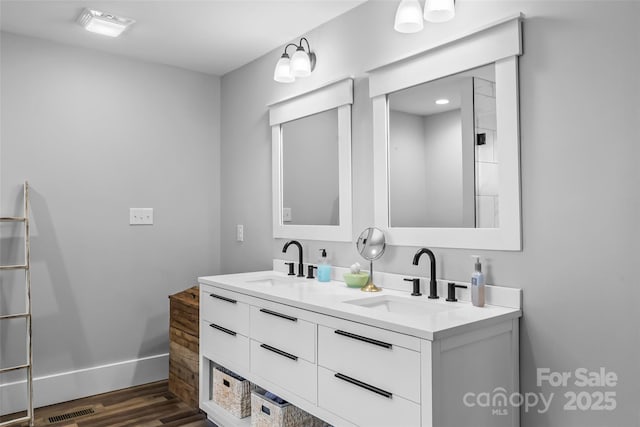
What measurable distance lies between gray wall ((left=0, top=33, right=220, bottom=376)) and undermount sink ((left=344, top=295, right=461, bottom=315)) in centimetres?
197

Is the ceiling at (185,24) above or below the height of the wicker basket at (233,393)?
above

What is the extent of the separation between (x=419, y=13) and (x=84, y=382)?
301 cm

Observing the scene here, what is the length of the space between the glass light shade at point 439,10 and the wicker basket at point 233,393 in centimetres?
196

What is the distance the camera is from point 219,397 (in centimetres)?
259

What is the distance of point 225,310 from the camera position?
8.12 ft

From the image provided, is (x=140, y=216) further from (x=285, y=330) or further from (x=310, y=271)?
(x=285, y=330)

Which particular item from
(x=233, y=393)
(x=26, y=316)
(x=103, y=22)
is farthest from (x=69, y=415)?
(x=103, y=22)

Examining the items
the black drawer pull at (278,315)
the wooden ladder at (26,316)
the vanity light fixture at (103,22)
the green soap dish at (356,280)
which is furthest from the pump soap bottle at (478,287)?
the wooden ladder at (26,316)

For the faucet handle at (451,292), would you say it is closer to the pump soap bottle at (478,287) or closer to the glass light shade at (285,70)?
the pump soap bottle at (478,287)

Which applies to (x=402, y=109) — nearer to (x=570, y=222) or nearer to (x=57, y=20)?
(x=570, y=222)

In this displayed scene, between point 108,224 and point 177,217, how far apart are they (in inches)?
19.4

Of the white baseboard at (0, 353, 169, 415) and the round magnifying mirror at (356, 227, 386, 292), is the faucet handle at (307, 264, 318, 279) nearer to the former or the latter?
the round magnifying mirror at (356, 227, 386, 292)

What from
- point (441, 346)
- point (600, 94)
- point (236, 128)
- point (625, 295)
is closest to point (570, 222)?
point (625, 295)

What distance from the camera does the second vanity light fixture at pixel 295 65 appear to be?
254cm
